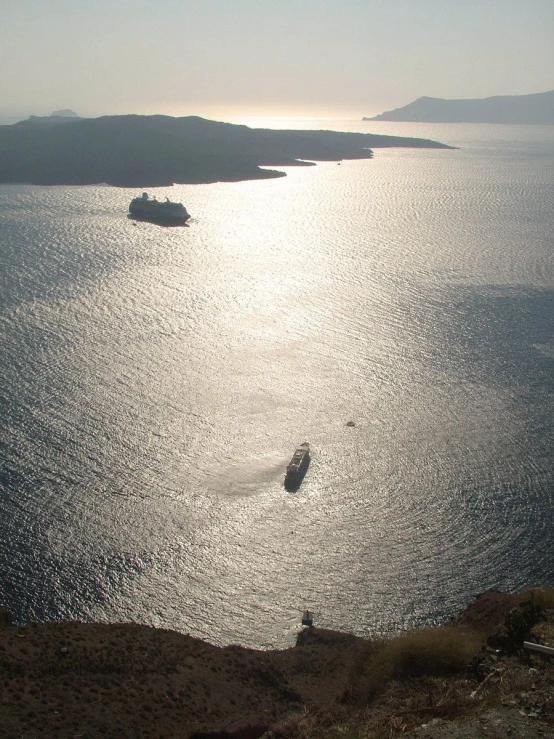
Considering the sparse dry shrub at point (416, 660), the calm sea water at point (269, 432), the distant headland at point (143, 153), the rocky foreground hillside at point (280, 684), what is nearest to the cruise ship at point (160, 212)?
the calm sea water at point (269, 432)

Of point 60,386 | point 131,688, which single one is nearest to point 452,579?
point 131,688

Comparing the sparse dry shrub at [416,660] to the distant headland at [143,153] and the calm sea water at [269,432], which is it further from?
the distant headland at [143,153]

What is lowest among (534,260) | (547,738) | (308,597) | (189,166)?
(308,597)

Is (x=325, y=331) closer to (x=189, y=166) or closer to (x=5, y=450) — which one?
(x=5, y=450)

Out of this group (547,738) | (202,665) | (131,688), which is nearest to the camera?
(547,738)

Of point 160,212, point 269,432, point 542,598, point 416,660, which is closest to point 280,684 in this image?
point 416,660

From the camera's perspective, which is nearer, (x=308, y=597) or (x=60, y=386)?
(x=308, y=597)

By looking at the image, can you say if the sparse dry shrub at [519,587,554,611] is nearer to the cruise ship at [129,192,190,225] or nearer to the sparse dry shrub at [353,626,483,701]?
the sparse dry shrub at [353,626,483,701]

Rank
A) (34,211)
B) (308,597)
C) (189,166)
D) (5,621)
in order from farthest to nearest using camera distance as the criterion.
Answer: (189,166) → (34,211) → (308,597) → (5,621)
